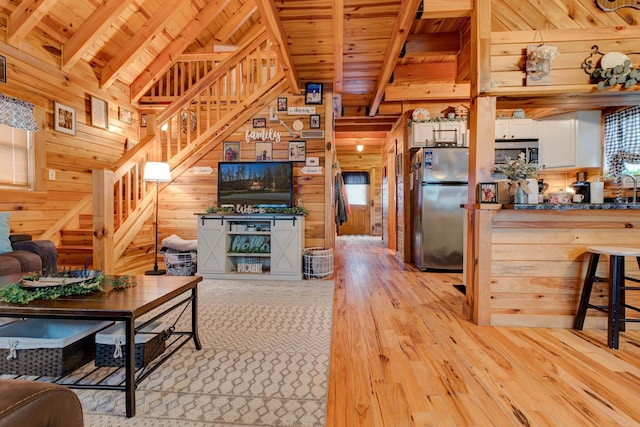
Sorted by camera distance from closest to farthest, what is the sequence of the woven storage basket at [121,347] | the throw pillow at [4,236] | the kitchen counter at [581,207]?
1. the woven storage basket at [121,347]
2. the kitchen counter at [581,207]
3. the throw pillow at [4,236]

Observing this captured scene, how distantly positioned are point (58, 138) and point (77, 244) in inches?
56.5

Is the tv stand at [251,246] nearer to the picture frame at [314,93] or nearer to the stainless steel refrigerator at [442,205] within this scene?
the picture frame at [314,93]

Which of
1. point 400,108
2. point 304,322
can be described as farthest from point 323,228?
point 400,108

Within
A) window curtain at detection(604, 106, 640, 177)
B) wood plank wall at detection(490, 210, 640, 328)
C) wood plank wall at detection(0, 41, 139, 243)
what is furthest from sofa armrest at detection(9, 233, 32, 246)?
window curtain at detection(604, 106, 640, 177)

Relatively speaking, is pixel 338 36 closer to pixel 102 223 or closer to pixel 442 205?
pixel 442 205

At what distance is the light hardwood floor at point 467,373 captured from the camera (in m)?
1.32

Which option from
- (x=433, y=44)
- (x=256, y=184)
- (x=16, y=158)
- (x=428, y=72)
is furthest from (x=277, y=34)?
(x=16, y=158)

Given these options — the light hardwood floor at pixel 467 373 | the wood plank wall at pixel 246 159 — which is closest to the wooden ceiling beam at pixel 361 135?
the wood plank wall at pixel 246 159

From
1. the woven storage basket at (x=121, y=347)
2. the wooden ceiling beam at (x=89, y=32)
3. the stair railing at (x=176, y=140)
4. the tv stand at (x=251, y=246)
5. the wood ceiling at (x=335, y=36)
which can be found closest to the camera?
the woven storage basket at (x=121, y=347)

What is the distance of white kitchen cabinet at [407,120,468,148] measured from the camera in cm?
433

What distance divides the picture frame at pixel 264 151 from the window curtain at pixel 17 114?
8.70 ft

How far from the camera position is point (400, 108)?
199 inches

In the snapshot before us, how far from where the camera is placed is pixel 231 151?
440cm

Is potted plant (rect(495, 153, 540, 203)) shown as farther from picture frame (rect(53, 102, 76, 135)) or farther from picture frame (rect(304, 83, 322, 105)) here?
picture frame (rect(53, 102, 76, 135))
